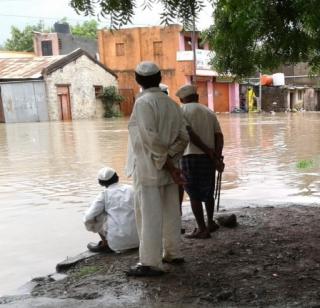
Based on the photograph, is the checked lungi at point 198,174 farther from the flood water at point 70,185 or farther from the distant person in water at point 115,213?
the flood water at point 70,185

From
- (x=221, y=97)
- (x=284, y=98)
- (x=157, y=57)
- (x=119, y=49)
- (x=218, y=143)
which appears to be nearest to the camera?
(x=218, y=143)

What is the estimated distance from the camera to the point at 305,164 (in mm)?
10492

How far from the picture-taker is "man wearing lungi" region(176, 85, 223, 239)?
4625 mm

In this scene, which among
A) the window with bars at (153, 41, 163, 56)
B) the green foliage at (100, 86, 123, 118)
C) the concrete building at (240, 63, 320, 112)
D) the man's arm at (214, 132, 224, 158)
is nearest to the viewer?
the man's arm at (214, 132, 224, 158)

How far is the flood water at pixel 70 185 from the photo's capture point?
17.2 feet

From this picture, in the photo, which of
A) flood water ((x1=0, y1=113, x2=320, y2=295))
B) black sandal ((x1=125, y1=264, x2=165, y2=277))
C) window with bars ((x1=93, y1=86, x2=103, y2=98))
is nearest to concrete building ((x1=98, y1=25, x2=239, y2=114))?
window with bars ((x1=93, y1=86, x2=103, y2=98))

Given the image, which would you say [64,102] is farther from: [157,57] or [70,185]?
[70,185]

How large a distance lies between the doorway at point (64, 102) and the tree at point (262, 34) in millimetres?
32219

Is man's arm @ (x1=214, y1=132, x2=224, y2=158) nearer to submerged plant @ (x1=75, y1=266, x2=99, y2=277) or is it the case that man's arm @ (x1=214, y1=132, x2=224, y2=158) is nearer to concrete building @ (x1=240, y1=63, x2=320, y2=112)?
submerged plant @ (x1=75, y1=266, x2=99, y2=277)

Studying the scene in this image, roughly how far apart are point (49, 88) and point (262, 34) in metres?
32.8

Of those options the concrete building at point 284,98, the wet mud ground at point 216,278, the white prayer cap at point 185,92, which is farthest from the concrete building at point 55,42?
the wet mud ground at point 216,278

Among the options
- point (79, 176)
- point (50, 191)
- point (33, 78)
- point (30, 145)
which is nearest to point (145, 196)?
point (50, 191)

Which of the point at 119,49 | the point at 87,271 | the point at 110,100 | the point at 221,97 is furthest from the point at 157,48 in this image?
the point at 87,271

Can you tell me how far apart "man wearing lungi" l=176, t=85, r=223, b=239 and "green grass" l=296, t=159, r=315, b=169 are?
5.94 metres
